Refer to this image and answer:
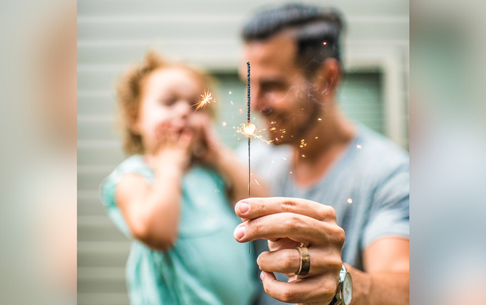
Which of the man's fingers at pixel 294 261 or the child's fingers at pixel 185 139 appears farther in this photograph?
the child's fingers at pixel 185 139

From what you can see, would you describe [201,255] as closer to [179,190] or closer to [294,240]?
[179,190]

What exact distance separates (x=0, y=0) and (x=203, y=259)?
99cm

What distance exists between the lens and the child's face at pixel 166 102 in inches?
40.2

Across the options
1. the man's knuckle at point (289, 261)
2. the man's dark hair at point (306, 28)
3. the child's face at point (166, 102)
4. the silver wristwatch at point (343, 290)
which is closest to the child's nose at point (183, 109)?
the child's face at point (166, 102)

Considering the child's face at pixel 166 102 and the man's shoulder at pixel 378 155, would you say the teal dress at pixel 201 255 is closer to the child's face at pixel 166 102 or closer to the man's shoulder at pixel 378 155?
the child's face at pixel 166 102

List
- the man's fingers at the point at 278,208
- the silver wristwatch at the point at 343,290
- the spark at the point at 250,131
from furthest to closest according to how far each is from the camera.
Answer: the spark at the point at 250,131 → the silver wristwatch at the point at 343,290 → the man's fingers at the point at 278,208

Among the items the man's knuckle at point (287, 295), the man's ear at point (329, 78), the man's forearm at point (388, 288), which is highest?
the man's ear at point (329, 78)

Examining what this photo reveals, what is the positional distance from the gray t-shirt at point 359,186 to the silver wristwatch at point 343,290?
0.13m

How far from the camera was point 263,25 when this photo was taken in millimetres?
1027

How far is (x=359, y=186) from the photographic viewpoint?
3.39 feet

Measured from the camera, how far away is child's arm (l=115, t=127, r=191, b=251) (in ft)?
3.33

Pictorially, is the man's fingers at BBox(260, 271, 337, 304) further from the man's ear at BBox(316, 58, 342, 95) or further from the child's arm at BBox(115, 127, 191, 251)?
the man's ear at BBox(316, 58, 342, 95)

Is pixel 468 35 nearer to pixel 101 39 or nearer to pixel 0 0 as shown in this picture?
pixel 101 39

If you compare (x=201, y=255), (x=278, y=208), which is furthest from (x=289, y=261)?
(x=201, y=255)
